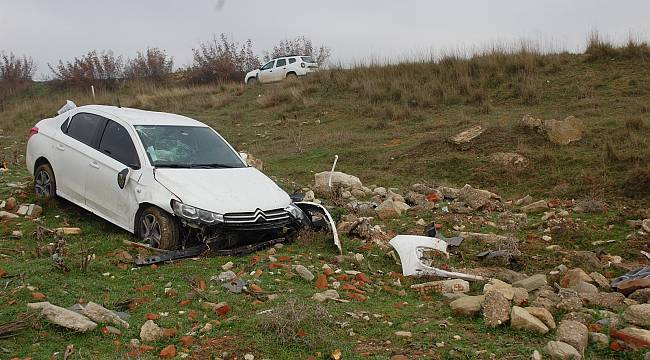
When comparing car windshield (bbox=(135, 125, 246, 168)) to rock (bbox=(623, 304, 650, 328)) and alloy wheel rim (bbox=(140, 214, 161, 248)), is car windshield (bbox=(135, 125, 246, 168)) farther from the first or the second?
rock (bbox=(623, 304, 650, 328))

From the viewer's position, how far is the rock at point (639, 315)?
4348 mm

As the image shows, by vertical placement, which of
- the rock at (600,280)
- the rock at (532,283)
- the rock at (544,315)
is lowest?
the rock at (600,280)

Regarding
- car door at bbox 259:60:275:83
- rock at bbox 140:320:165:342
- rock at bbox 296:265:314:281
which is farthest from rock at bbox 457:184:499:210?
car door at bbox 259:60:275:83

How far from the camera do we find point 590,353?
403cm

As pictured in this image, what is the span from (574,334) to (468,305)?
883mm

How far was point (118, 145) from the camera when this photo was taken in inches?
289

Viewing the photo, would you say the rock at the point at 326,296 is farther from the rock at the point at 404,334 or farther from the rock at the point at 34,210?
the rock at the point at 34,210

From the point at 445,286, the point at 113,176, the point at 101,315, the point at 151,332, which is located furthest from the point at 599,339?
the point at 113,176

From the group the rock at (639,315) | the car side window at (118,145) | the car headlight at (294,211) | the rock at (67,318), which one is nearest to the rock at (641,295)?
the rock at (639,315)

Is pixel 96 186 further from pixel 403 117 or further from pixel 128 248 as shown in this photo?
pixel 403 117

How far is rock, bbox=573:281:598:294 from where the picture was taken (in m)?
5.38

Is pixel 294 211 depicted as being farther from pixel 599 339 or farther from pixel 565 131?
pixel 565 131

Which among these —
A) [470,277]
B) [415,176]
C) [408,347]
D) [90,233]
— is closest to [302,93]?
[415,176]

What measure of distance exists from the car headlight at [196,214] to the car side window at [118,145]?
3.20ft
